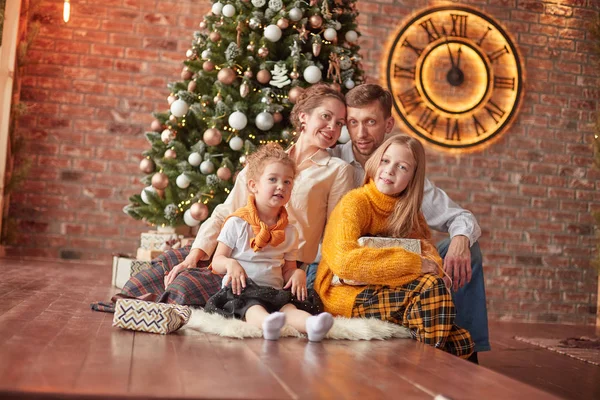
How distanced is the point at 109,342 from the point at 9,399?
1.82ft

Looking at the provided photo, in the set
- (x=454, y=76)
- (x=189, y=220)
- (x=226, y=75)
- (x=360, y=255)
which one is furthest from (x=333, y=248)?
(x=454, y=76)

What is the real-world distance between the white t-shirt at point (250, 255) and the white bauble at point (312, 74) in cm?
121

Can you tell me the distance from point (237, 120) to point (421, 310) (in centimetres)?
153

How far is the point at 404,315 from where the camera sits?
219 cm

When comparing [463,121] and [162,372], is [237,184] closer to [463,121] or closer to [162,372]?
[162,372]

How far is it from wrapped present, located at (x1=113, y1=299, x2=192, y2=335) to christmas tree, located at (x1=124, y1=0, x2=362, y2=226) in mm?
1389

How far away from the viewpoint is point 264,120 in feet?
10.9

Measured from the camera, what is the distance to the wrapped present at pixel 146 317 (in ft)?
6.28

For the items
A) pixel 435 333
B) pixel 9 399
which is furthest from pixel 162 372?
pixel 435 333

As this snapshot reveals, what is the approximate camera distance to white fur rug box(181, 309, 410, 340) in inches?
76.5

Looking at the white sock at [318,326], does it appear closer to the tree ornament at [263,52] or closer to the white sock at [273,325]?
the white sock at [273,325]

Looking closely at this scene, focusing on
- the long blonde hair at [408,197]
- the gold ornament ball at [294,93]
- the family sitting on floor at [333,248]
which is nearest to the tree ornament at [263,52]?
the gold ornament ball at [294,93]

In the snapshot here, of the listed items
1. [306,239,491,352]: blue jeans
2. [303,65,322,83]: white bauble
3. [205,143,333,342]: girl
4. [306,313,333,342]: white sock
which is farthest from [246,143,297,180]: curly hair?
[303,65,322,83]: white bauble

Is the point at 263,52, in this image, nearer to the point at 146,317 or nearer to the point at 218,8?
the point at 218,8
